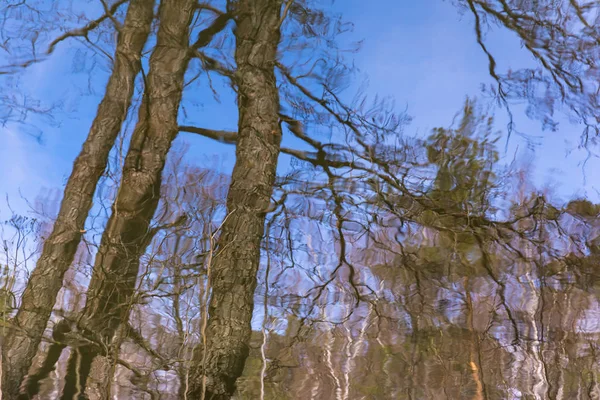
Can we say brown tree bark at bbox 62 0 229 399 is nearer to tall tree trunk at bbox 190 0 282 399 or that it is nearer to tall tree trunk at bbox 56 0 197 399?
tall tree trunk at bbox 56 0 197 399

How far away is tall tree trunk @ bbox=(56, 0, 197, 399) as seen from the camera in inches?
94.3

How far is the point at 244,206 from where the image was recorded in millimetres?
2205

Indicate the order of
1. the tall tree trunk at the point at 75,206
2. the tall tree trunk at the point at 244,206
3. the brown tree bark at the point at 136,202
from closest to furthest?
the tall tree trunk at the point at 244,206 < the tall tree trunk at the point at 75,206 < the brown tree bark at the point at 136,202

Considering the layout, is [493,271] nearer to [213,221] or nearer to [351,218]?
[351,218]

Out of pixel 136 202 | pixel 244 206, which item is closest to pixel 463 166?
pixel 244 206

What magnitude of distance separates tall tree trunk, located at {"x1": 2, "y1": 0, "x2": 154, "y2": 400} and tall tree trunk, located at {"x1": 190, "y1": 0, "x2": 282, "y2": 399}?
61 cm

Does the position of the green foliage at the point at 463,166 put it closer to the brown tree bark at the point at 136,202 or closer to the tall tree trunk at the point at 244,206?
the tall tree trunk at the point at 244,206

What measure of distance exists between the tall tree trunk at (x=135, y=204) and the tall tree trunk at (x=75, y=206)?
0.14 meters

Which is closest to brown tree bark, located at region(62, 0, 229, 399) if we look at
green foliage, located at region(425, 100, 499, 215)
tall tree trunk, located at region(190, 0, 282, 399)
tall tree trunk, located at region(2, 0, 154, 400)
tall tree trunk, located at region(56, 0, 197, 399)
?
tall tree trunk, located at region(56, 0, 197, 399)

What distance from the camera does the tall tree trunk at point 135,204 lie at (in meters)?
2.39

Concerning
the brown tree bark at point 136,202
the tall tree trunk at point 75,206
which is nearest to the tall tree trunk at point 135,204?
the brown tree bark at point 136,202

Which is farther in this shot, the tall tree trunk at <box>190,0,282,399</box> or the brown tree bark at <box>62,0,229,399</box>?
the brown tree bark at <box>62,0,229,399</box>

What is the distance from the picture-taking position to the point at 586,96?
9.92 feet

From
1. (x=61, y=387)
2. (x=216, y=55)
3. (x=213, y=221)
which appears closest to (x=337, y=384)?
(x=213, y=221)
